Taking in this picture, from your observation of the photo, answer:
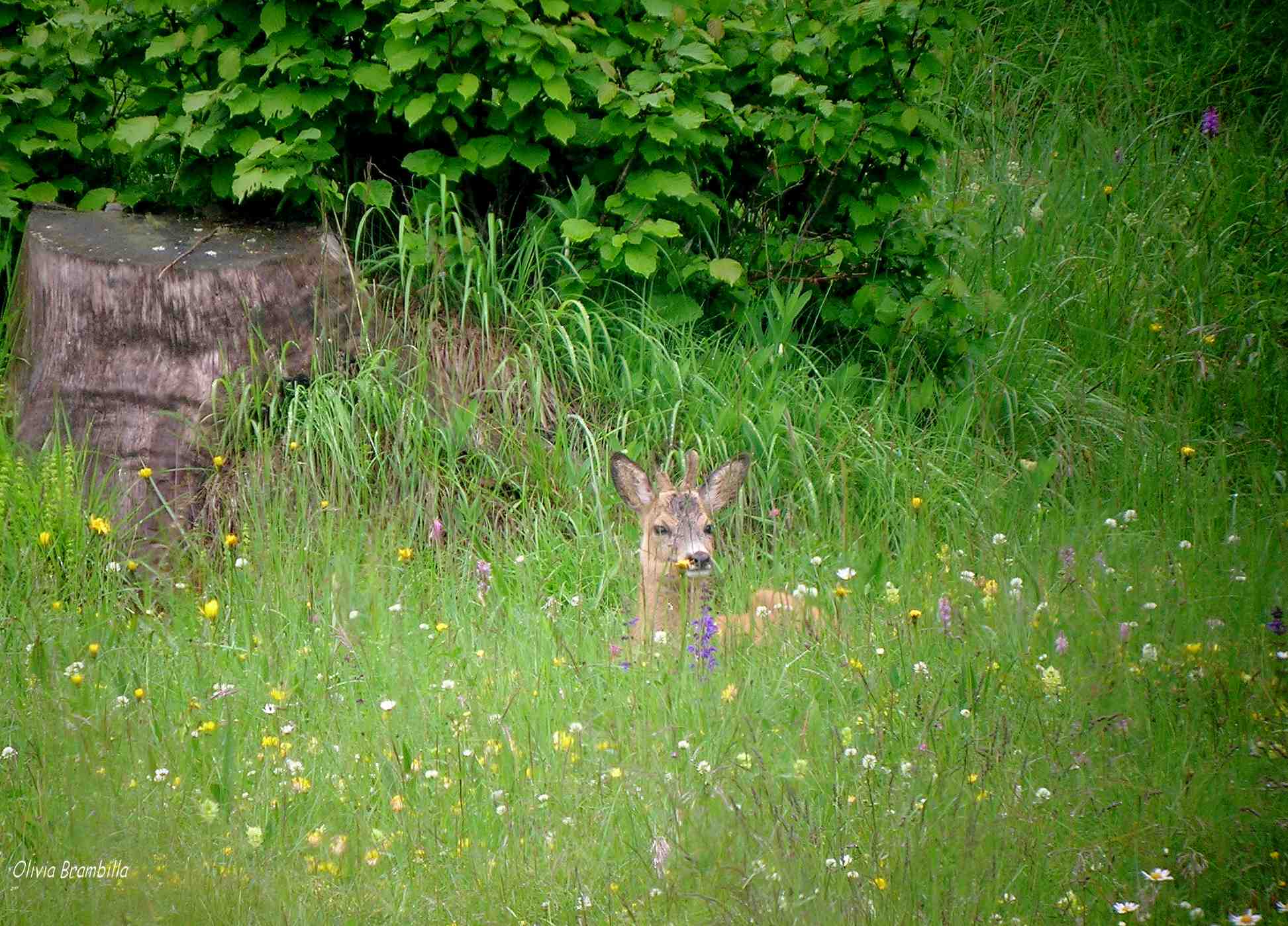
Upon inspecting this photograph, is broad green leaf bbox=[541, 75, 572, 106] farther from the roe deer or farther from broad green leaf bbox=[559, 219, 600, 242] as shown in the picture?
the roe deer

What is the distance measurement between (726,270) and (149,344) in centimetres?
253

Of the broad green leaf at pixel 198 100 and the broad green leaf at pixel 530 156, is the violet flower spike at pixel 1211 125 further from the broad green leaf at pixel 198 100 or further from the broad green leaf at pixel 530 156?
the broad green leaf at pixel 198 100

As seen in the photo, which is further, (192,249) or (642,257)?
(192,249)

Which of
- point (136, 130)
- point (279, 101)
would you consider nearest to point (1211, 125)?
point (279, 101)

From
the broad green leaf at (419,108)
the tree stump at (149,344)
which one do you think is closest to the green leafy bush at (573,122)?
the broad green leaf at (419,108)

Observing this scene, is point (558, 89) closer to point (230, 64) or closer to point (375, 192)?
point (375, 192)

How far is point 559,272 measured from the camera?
632 cm

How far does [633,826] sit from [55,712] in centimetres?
164

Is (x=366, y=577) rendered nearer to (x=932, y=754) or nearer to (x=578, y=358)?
(x=578, y=358)

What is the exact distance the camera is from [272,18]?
5699 millimetres

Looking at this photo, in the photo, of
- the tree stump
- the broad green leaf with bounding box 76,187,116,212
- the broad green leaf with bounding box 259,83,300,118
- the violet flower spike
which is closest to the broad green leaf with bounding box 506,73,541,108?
the broad green leaf with bounding box 259,83,300,118

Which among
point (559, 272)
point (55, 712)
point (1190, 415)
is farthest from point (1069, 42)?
point (55, 712)

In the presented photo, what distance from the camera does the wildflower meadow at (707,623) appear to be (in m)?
3.11

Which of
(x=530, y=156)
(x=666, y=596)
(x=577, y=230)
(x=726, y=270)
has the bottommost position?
(x=666, y=596)
